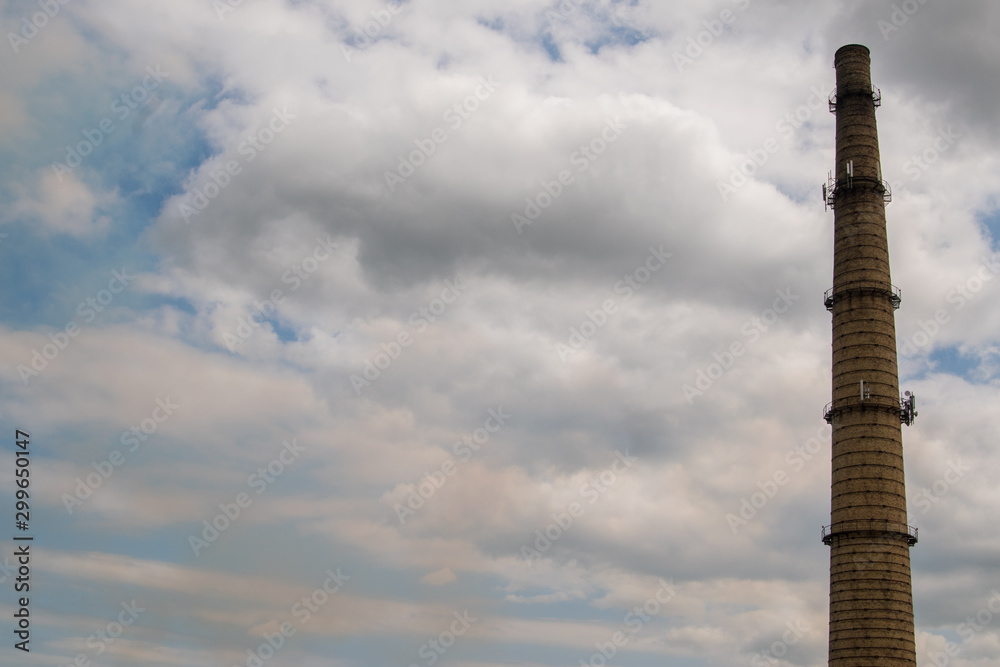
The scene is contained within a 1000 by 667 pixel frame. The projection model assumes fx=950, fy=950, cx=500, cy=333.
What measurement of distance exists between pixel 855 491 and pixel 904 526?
10.9 ft

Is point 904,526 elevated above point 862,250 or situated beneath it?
situated beneath

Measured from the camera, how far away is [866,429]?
55.1m

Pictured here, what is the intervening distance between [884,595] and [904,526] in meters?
4.16

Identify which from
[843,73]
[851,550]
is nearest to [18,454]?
[851,550]

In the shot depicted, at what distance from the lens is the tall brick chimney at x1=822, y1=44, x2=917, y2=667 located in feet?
174

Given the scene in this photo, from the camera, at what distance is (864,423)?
55.2 meters

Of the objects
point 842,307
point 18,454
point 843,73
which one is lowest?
point 18,454

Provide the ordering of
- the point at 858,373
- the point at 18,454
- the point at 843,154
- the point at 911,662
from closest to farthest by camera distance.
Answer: the point at 18,454 < the point at 911,662 < the point at 858,373 < the point at 843,154

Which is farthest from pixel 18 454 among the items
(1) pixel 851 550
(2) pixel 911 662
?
(2) pixel 911 662

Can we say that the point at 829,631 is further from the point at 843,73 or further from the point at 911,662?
the point at 843,73

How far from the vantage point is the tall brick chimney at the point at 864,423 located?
52.9m

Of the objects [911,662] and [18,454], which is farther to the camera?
[911,662]

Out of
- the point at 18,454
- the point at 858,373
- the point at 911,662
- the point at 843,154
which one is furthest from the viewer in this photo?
the point at 843,154

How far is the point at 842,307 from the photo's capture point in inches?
2274
